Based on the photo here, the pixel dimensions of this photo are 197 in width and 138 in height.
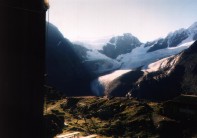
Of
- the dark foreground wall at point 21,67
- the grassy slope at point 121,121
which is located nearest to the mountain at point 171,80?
the grassy slope at point 121,121

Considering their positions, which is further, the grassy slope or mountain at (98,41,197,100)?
mountain at (98,41,197,100)

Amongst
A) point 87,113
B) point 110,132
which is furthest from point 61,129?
point 87,113

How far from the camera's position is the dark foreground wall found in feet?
43.0

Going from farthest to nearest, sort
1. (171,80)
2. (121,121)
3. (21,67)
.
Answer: (171,80) < (121,121) < (21,67)

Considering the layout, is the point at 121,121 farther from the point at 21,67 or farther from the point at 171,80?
the point at 171,80

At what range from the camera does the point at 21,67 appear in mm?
13977

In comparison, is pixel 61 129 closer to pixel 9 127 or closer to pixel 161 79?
pixel 9 127

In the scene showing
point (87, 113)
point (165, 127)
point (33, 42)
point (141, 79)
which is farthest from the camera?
point (141, 79)

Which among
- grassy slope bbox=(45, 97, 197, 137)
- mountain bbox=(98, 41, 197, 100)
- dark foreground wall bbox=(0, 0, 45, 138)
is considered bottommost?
grassy slope bbox=(45, 97, 197, 137)

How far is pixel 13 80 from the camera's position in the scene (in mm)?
13500

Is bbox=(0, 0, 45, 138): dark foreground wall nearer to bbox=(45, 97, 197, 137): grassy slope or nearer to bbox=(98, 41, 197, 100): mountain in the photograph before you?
bbox=(45, 97, 197, 137): grassy slope

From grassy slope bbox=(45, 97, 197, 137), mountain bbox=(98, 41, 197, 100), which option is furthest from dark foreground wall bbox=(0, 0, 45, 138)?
mountain bbox=(98, 41, 197, 100)

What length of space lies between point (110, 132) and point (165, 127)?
10.8 m

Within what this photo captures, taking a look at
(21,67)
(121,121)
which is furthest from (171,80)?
(21,67)
